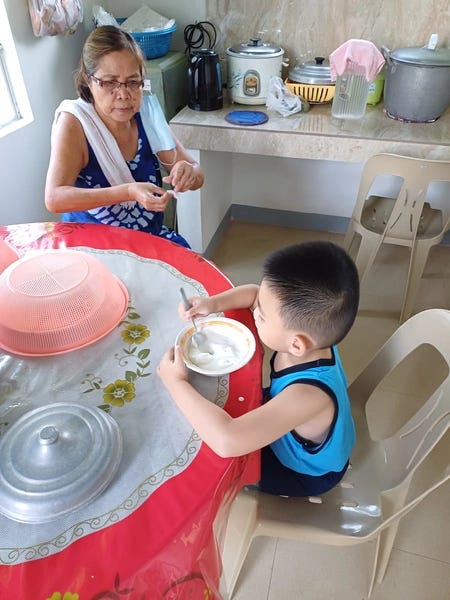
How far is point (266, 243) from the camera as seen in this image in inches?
105

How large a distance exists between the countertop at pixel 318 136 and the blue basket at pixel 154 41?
1.04ft

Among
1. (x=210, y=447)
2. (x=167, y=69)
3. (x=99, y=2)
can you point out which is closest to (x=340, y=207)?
(x=167, y=69)

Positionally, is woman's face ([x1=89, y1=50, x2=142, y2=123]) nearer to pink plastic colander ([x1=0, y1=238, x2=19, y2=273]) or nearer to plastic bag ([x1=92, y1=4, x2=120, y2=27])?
pink plastic colander ([x1=0, y1=238, x2=19, y2=273])

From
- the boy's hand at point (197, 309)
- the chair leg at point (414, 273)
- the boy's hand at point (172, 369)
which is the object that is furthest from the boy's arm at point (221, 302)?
the chair leg at point (414, 273)

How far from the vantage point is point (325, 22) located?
7.11ft

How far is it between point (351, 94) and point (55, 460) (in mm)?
2010

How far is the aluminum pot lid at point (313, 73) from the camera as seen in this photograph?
211cm

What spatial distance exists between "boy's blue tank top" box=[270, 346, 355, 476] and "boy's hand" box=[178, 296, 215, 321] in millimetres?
190

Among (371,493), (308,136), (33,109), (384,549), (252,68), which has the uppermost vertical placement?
(252,68)

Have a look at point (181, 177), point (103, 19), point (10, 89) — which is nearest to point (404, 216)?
point (181, 177)

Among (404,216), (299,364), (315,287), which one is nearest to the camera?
(315,287)

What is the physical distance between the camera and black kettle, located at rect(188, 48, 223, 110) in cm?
202

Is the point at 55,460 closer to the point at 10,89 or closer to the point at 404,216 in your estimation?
the point at 404,216

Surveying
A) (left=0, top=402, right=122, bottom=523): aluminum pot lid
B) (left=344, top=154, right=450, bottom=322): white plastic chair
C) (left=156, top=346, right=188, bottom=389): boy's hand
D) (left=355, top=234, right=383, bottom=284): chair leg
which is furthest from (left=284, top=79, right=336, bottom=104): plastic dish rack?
(left=0, top=402, right=122, bottom=523): aluminum pot lid
